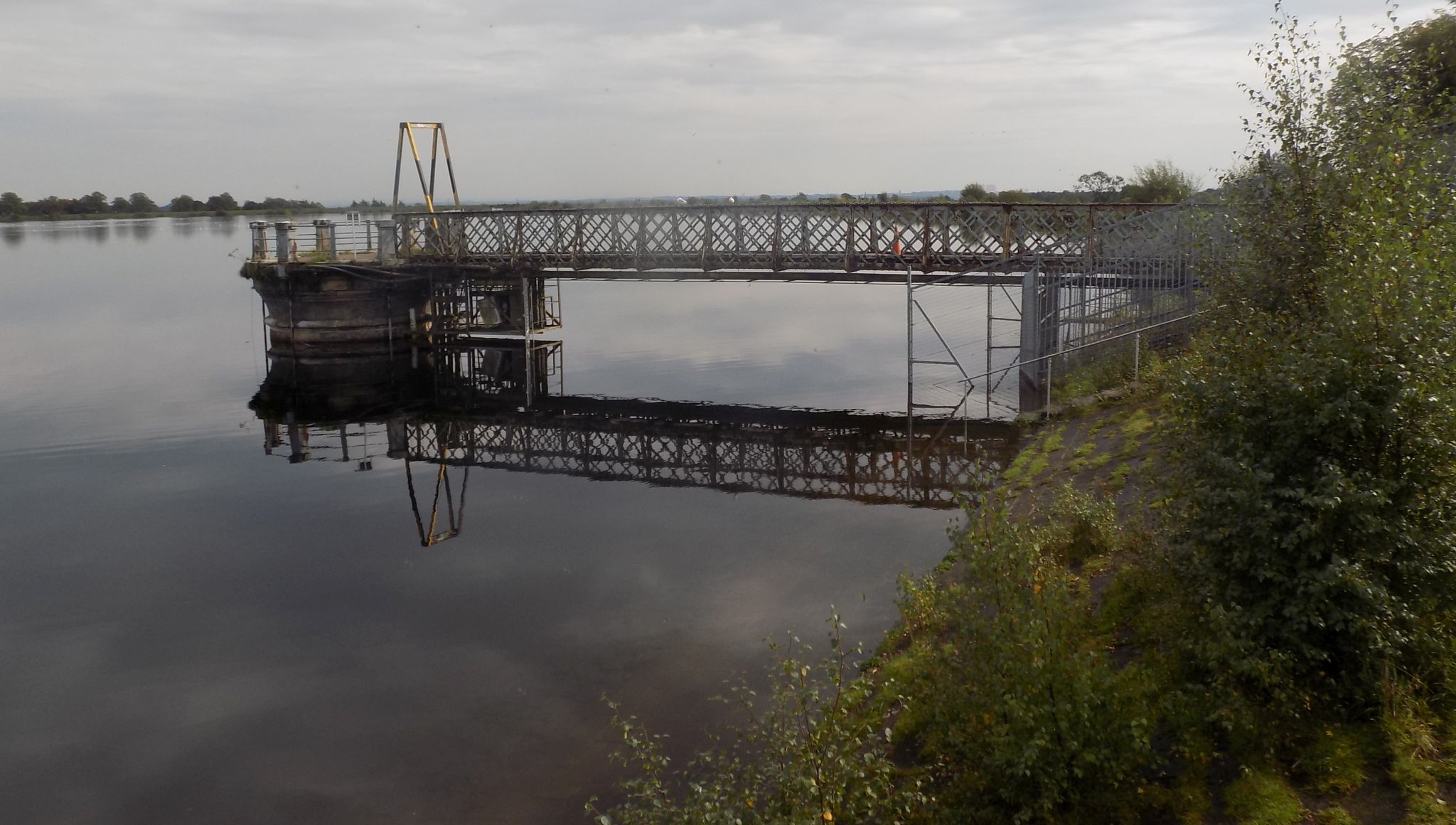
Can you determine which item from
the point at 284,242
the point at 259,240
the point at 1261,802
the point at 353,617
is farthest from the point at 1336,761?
the point at 259,240

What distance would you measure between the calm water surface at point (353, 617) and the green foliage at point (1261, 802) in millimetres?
4308

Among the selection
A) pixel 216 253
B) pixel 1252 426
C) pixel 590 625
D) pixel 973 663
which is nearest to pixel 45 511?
pixel 590 625

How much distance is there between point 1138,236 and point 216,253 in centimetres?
10873

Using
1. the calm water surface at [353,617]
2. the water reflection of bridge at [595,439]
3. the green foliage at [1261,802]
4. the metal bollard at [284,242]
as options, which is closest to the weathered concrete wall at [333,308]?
the metal bollard at [284,242]

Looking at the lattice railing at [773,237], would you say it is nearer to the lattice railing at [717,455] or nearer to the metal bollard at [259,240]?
the metal bollard at [259,240]

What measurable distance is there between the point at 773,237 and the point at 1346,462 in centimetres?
2226

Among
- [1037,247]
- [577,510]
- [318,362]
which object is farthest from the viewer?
[318,362]

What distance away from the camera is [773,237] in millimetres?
29188

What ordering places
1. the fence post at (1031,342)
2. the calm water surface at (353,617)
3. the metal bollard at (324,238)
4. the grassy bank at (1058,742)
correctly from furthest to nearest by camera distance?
the metal bollard at (324,238)
the fence post at (1031,342)
the calm water surface at (353,617)
the grassy bank at (1058,742)

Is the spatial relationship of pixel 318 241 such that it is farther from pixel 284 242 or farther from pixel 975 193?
pixel 975 193

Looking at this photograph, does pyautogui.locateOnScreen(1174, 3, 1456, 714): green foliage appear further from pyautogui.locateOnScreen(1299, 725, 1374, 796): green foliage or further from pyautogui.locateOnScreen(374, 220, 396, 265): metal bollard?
pyautogui.locateOnScreen(374, 220, 396, 265): metal bollard

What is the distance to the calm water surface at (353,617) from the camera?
31.2 ft

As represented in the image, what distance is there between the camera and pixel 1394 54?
9.30 metres

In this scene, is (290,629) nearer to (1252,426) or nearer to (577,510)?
(577,510)
